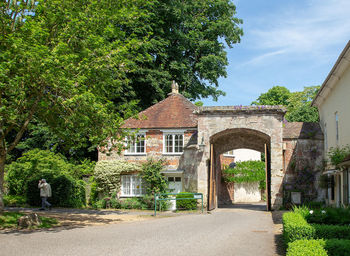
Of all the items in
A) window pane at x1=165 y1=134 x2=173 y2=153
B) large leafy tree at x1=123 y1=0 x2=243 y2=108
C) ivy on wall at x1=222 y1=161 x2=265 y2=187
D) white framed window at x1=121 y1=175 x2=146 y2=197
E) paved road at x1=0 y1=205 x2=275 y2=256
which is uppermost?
large leafy tree at x1=123 y1=0 x2=243 y2=108

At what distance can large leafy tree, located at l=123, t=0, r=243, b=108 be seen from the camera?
33.1 metres

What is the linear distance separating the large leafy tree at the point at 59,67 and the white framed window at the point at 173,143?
9.19 metres

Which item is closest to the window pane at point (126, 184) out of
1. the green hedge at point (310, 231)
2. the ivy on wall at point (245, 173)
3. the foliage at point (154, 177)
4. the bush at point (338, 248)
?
the foliage at point (154, 177)

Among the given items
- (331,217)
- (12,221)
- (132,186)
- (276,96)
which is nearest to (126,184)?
(132,186)

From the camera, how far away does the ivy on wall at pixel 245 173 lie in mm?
36031

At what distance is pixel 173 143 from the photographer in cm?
2597

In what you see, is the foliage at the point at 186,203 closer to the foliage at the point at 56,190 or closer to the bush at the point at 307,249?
the foliage at the point at 56,190

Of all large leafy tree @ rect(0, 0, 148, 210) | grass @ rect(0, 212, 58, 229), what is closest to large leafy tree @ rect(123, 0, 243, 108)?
large leafy tree @ rect(0, 0, 148, 210)

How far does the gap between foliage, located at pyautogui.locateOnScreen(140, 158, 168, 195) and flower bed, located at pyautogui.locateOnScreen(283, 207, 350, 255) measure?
13029 millimetres

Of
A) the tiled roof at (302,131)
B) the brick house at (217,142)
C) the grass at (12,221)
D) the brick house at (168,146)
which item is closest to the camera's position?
the grass at (12,221)

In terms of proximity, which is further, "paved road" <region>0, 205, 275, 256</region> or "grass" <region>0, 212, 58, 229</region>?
"grass" <region>0, 212, 58, 229</region>

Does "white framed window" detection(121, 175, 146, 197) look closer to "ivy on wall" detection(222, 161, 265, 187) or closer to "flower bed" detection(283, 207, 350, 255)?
"ivy on wall" detection(222, 161, 265, 187)

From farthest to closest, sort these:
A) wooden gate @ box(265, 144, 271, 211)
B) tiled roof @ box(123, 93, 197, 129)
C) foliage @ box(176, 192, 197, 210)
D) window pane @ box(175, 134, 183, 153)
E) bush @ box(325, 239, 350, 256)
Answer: tiled roof @ box(123, 93, 197, 129) < window pane @ box(175, 134, 183, 153) < foliage @ box(176, 192, 197, 210) < wooden gate @ box(265, 144, 271, 211) < bush @ box(325, 239, 350, 256)

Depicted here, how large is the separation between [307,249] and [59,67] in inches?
400
